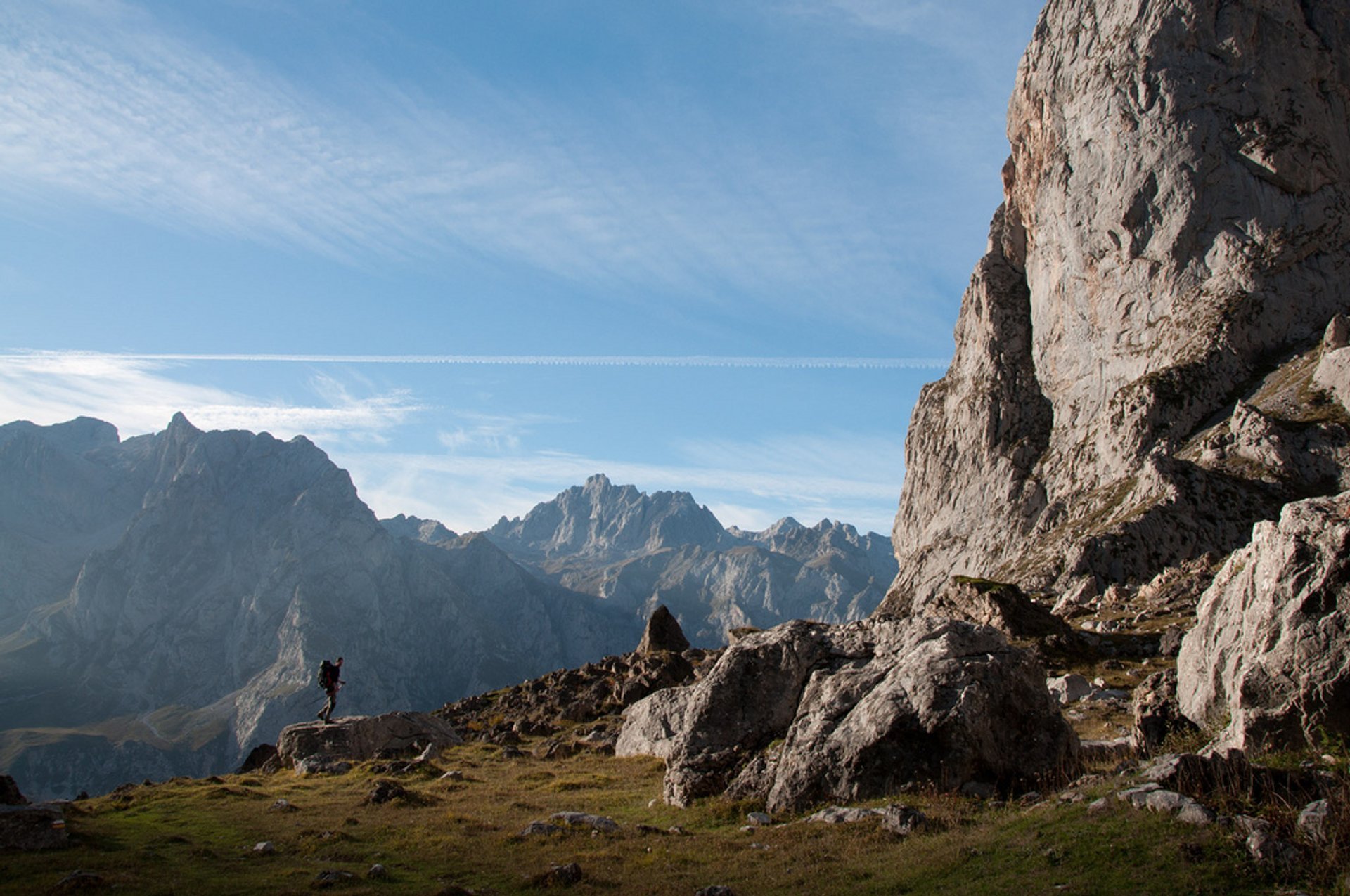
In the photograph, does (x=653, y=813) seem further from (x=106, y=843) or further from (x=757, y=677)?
(x=106, y=843)

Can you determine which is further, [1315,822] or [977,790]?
[977,790]

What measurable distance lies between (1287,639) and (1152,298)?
372ft

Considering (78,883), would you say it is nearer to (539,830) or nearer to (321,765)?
(539,830)

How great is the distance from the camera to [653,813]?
76.3ft

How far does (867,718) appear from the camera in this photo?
20984 mm

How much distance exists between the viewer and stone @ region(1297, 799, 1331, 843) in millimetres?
11961

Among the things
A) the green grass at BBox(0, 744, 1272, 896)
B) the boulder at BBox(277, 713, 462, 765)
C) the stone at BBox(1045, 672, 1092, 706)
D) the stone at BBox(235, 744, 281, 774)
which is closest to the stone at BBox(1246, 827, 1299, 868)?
the green grass at BBox(0, 744, 1272, 896)

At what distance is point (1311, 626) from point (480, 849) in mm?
18290

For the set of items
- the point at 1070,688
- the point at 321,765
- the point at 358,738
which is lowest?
the point at 321,765

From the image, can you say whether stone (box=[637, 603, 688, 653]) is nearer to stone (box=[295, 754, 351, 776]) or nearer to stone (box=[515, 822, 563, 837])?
stone (box=[295, 754, 351, 776])

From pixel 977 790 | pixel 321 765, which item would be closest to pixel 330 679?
pixel 321 765

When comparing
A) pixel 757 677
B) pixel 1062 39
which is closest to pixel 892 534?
pixel 1062 39

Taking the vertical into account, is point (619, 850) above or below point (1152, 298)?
below

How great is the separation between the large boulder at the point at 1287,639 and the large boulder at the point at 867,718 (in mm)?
4157
